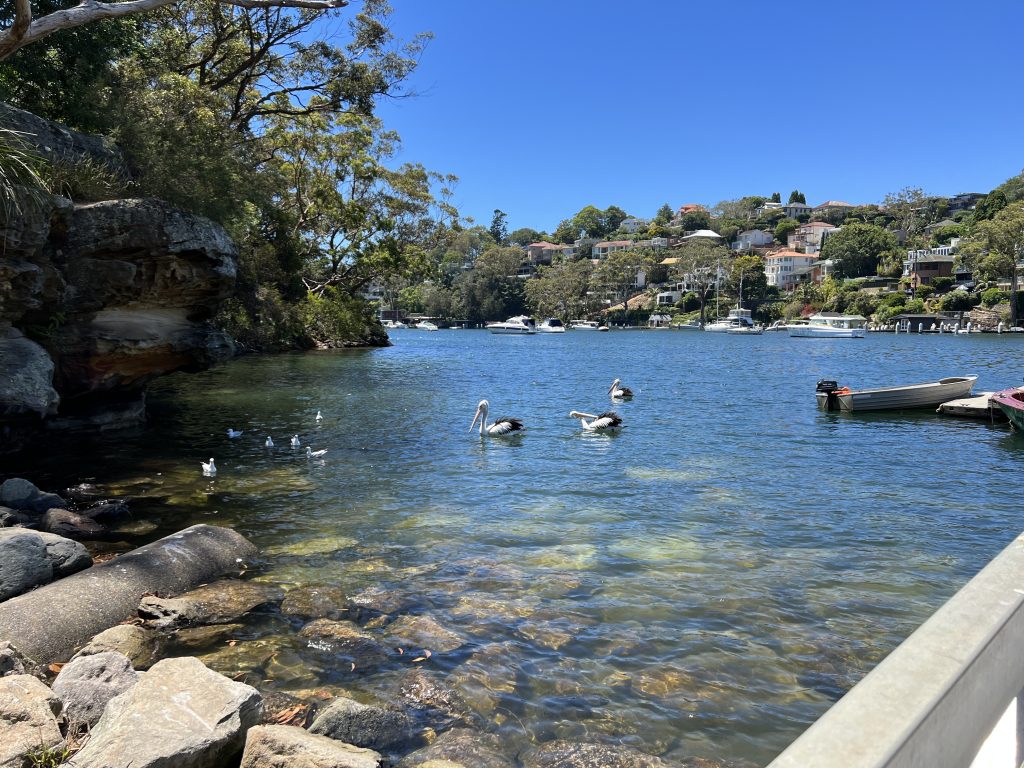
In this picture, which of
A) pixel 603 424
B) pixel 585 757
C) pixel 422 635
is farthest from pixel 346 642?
pixel 603 424

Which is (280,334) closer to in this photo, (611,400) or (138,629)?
(611,400)

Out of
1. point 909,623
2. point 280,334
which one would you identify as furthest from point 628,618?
point 280,334

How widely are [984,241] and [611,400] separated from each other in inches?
3408

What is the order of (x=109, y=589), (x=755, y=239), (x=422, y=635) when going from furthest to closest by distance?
(x=755, y=239)
(x=109, y=589)
(x=422, y=635)

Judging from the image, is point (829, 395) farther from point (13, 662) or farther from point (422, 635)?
point (13, 662)

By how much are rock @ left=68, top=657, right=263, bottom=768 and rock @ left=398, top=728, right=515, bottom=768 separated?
1.21 metres

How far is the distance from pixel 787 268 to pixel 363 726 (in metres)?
148

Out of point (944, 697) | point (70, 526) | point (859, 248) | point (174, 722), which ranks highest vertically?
point (859, 248)

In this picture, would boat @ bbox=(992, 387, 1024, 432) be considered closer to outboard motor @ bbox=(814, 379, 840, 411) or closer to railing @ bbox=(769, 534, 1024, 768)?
outboard motor @ bbox=(814, 379, 840, 411)

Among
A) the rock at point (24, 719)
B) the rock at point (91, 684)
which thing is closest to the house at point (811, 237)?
the rock at point (91, 684)

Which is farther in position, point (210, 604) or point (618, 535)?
point (618, 535)

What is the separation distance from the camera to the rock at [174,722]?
13.9 ft

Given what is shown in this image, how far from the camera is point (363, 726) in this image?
5.23 m

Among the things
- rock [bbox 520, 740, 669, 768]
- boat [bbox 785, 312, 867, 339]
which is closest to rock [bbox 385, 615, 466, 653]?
rock [bbox 520, 740, 669, 768]
